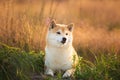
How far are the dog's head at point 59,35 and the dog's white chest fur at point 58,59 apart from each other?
0.44ft

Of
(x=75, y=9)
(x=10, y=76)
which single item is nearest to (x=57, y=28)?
(x=10, y=76)

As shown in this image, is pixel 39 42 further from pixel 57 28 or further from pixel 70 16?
pixel 70 16

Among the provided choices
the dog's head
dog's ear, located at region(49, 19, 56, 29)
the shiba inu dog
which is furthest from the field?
dog's ear, located at region(49, 19, 56, 29)

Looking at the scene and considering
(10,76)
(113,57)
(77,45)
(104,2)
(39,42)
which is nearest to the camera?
(10,76)

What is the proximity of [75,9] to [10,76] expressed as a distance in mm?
9704

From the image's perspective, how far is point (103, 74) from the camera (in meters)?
9.03

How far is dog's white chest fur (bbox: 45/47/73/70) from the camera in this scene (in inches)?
368

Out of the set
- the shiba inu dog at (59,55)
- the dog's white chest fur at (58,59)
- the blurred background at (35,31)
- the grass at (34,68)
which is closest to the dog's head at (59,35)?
the shiba inu dog at (59,55)

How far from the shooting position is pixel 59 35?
9.46m

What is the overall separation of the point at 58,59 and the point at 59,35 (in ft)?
1.43

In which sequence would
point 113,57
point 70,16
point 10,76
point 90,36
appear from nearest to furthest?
point 10,76
point 113,57
point 90,36
point 70,16

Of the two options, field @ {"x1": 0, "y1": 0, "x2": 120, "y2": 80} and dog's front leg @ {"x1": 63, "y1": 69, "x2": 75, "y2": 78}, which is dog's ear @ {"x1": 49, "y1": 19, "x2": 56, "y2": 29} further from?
dog's front leg @ {"x1": 63, "y1": 69, "x2": 75, "y2": 78}

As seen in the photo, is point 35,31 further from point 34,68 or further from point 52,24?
point 34,68

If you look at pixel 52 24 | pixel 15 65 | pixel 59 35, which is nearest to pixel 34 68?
pixel 15 65
